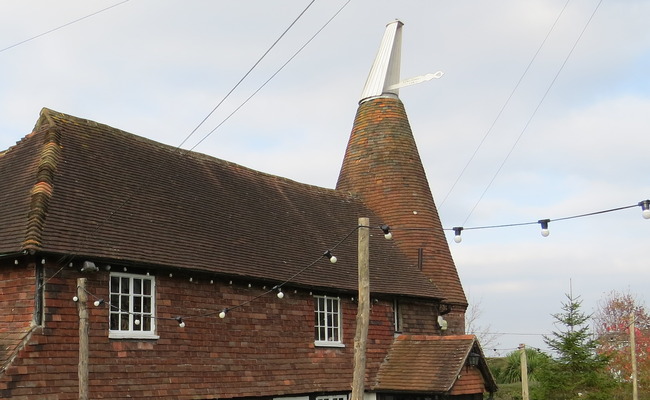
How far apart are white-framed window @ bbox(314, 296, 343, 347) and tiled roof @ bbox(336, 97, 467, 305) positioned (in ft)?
13.2

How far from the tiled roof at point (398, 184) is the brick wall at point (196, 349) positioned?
3668mm

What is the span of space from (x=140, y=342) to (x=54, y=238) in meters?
2.65

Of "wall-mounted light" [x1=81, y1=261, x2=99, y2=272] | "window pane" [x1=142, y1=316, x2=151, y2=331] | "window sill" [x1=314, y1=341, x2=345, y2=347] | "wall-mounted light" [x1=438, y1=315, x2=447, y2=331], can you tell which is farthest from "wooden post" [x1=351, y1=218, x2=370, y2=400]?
"wall-mounted light" [x1=438, y1=315, x2=447, y2=331]

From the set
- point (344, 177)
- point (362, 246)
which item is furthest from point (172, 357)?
point (344, 177)

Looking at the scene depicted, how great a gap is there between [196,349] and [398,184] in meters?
10.9

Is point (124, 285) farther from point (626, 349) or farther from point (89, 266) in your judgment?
point (626, 349)

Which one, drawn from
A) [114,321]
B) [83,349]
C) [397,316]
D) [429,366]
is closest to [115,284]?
[114,321]

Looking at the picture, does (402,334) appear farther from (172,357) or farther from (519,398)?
(519,398)

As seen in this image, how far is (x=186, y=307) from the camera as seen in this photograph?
15141 mm

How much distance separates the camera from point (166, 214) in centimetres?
1639

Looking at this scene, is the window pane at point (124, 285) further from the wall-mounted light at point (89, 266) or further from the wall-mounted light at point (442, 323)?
the wall-mounted light at point (442, 323)

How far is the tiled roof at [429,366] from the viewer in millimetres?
18344

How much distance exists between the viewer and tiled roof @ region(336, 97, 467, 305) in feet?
76.6

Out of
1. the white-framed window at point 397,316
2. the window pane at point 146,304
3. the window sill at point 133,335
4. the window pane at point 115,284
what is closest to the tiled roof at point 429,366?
the white-framed window at point 397,316
